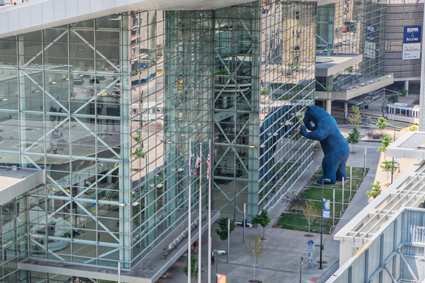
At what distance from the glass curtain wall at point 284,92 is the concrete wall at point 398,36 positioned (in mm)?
27052

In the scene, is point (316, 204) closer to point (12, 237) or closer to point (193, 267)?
point (193, 267)

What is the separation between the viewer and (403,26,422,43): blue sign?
89.2 metres

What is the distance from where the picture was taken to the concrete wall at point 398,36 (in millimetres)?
91375

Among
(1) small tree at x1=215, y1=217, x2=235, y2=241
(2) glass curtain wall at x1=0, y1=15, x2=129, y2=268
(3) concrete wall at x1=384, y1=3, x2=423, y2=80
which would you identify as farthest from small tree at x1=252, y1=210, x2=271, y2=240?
(3) concrete wall at x1=384, y1=3, x2=423, y2=80

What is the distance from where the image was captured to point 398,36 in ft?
301

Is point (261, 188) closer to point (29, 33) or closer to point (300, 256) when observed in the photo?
point (300, 256)

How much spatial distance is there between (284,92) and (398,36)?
119 feet

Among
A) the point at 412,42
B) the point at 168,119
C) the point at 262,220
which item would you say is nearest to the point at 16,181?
the point at 168,119

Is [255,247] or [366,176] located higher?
[366,176]

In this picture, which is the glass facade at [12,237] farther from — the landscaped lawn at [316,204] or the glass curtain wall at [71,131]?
the landscaped lawn at [316,204]

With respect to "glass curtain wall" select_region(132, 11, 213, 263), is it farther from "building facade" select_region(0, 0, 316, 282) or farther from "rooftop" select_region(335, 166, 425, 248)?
"rooftop" select_region(335, 166, 425, 248)

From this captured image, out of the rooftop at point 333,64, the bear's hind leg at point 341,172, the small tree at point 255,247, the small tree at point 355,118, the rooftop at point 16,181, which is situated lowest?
Result: the small tree at point 255,247

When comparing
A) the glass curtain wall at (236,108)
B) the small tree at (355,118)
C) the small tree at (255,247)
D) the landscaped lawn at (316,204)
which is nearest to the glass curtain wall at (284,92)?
the glass curtain wall at (236,108)

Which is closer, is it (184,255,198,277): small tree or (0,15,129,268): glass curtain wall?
(0,15,129,268): glass curtain wall
